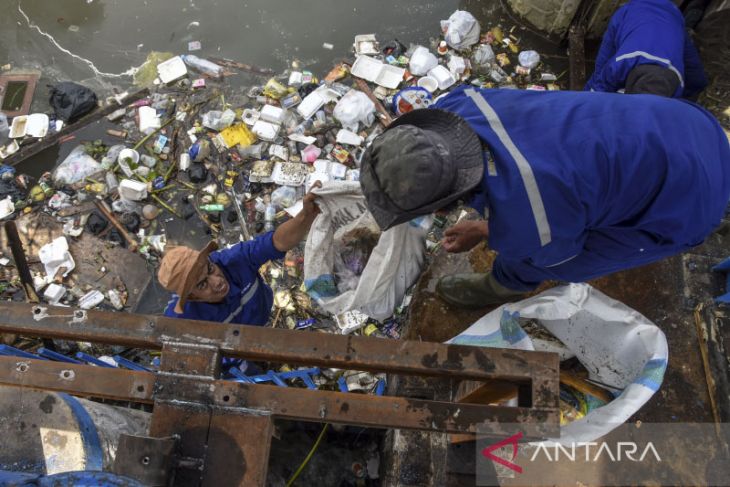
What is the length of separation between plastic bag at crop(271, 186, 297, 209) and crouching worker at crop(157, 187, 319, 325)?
1.28 m

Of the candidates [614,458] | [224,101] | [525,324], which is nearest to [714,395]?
[614,458]

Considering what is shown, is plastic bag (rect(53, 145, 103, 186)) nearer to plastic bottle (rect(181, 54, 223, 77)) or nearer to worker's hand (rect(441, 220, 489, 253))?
plastic bottle (rect(181, 54, 223, 77))

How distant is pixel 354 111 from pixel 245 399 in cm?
328

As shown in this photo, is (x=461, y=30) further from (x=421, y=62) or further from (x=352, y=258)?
(x=352, y=258)

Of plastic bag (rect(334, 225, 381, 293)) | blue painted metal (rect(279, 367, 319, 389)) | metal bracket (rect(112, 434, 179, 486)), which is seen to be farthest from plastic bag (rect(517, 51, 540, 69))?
metal bracket (rect(112, 434, 179, 486))

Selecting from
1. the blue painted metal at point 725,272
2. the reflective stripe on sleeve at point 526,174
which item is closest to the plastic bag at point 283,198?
the reflective stripe on sleeve at point 526,174

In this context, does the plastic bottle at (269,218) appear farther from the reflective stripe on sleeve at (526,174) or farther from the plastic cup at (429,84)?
the reflective stripe on sleeve at (526,174)

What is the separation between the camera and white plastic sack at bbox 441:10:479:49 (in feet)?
15.1

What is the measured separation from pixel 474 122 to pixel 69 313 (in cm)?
160

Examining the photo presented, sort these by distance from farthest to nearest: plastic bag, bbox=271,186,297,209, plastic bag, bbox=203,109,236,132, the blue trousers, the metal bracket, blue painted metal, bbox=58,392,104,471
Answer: plastic bag, bbox=203,109,236,132, plastic bag, bbox=271,186,297,209, the blue trousers, blue painted metal, bbox=58,392,104,471, the metal bracket

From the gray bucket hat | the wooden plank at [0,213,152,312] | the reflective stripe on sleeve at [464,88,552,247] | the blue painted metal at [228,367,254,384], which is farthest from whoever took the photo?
the wooden plank at [0,213,152,312]

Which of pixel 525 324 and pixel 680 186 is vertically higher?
pixel 680 186

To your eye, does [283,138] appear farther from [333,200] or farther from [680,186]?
[680,186]

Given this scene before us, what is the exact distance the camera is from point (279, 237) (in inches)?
104
